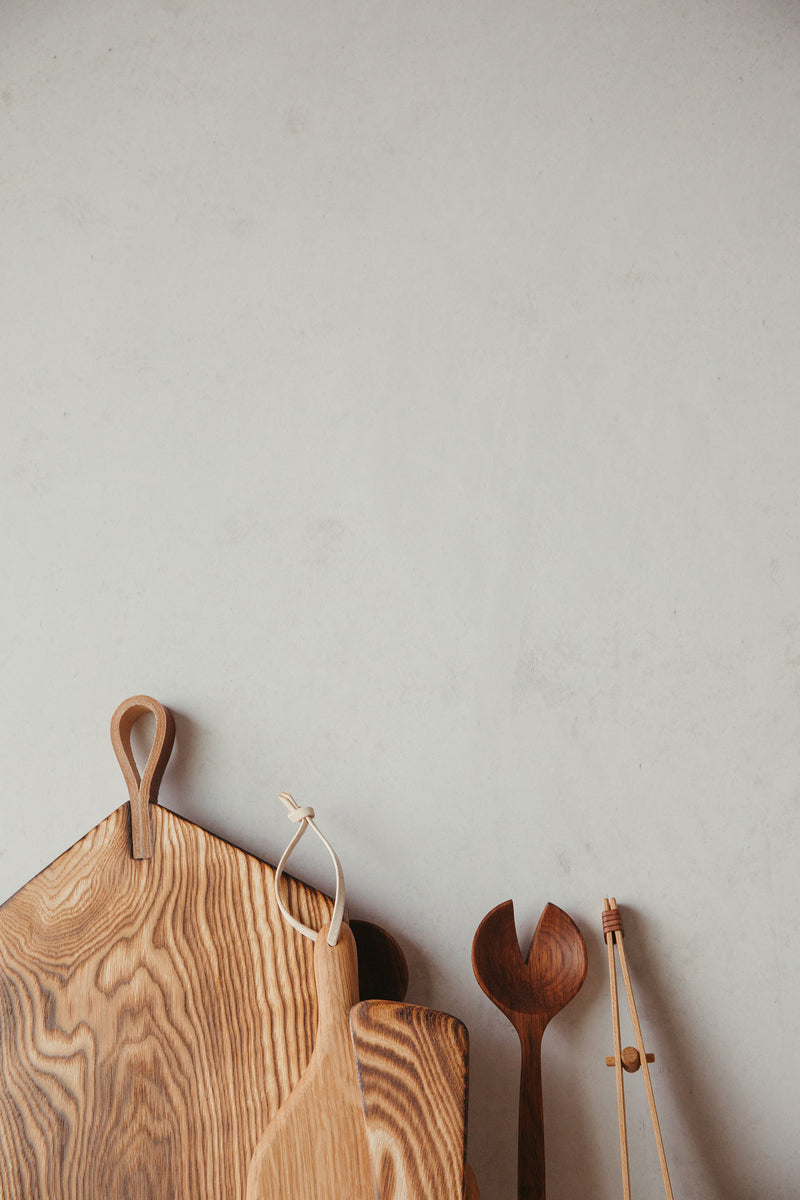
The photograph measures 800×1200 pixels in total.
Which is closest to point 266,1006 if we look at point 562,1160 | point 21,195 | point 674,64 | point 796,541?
point 562,1160

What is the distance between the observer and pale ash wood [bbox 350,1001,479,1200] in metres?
0.60

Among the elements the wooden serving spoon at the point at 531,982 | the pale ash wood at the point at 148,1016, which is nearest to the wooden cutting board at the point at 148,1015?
the pale ash wood at the point at 148,1016

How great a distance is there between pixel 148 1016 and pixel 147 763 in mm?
251

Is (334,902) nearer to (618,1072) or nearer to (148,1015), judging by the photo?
(148,1015)

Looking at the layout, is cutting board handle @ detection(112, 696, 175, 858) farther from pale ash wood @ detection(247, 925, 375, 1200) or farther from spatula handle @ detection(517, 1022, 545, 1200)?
spatula handle @ detection(517, 1022, 545, 1200)

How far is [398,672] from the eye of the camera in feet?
2.78

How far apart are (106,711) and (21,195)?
68 cm

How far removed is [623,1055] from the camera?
753mm

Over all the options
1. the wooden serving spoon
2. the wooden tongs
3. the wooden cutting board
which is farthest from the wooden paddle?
the wooden tongs

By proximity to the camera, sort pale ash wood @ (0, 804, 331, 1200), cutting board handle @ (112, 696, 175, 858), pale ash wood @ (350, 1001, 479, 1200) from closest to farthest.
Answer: pale ash wood @ (350, 1001, 479, 1200) → pale ash wood @ (0, 804, 331, 1200) → cutting board handle @ (112, 696, 175, 858)

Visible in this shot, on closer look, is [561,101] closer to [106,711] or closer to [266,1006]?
[106,711]

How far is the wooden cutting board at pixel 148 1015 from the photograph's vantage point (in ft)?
2.29

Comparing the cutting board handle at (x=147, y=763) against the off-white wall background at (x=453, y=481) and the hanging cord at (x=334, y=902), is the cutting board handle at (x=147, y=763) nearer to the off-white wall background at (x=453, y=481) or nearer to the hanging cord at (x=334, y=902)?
the off-white wall background at (x=453, y=481)

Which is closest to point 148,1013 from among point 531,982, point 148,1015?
point 148,1015
